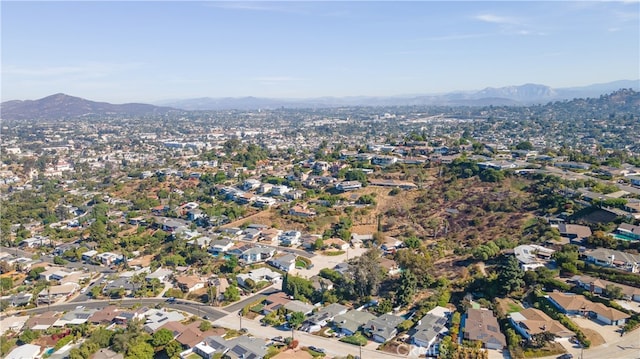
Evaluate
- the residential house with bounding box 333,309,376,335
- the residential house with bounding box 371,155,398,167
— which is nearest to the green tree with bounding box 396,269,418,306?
the residential house with bounding box 333,309,376,335

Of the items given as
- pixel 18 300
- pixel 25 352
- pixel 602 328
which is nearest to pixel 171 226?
pixel 18 300

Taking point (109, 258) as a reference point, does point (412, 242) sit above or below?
above

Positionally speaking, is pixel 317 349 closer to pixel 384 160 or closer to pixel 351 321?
pixel 351 321

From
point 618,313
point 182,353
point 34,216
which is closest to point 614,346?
point 618,313

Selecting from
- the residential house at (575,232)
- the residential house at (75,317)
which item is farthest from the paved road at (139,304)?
the residential house at (575,232)

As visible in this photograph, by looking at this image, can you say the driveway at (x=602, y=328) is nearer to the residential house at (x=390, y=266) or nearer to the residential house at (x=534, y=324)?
the residential house at (x=534, y=324)

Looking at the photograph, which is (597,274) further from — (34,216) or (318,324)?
(34,216)

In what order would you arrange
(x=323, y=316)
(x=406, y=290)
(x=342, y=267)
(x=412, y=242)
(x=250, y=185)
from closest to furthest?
(x=323, y=316)
(x=406, y=290)
(x=342, y=267)
(x=412, y=242)
(x=250, y=185)
